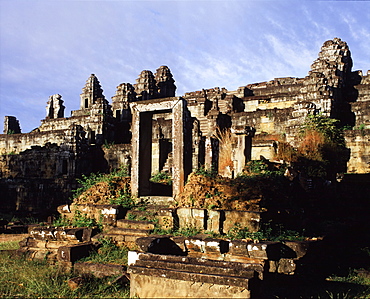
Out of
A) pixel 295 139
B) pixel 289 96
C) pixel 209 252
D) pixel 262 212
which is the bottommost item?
pixel 209 252

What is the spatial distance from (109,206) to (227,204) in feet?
10.6

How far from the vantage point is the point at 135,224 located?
30.4ft

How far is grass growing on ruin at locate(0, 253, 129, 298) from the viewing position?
20.4 feet

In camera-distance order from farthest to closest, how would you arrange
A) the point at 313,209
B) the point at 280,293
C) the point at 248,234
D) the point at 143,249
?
the point at 313,209 < the point at 248,234 < the point at 143,249 < the point at 280,293

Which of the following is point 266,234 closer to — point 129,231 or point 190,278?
point 190,278

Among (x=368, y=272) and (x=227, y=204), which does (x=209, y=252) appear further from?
(x=368, y=272)

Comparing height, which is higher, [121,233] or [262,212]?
[262,212]

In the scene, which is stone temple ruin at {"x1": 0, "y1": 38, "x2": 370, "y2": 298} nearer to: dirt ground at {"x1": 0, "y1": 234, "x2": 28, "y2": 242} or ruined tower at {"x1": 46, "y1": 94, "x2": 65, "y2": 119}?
ruined tower at {"x1": 46, "y1": 94, "x2": 65, "y2": 119}

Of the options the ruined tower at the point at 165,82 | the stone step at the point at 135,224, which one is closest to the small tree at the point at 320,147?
the stone step at the point at 135,224

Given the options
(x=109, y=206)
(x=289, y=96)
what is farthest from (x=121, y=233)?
(x=289, y=96)

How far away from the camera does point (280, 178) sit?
34.0 ft

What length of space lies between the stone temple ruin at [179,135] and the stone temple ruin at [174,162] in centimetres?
5

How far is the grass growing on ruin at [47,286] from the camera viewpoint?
6.23m

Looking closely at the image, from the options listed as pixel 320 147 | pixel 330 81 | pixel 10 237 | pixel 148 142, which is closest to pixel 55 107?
pixel 10 237
